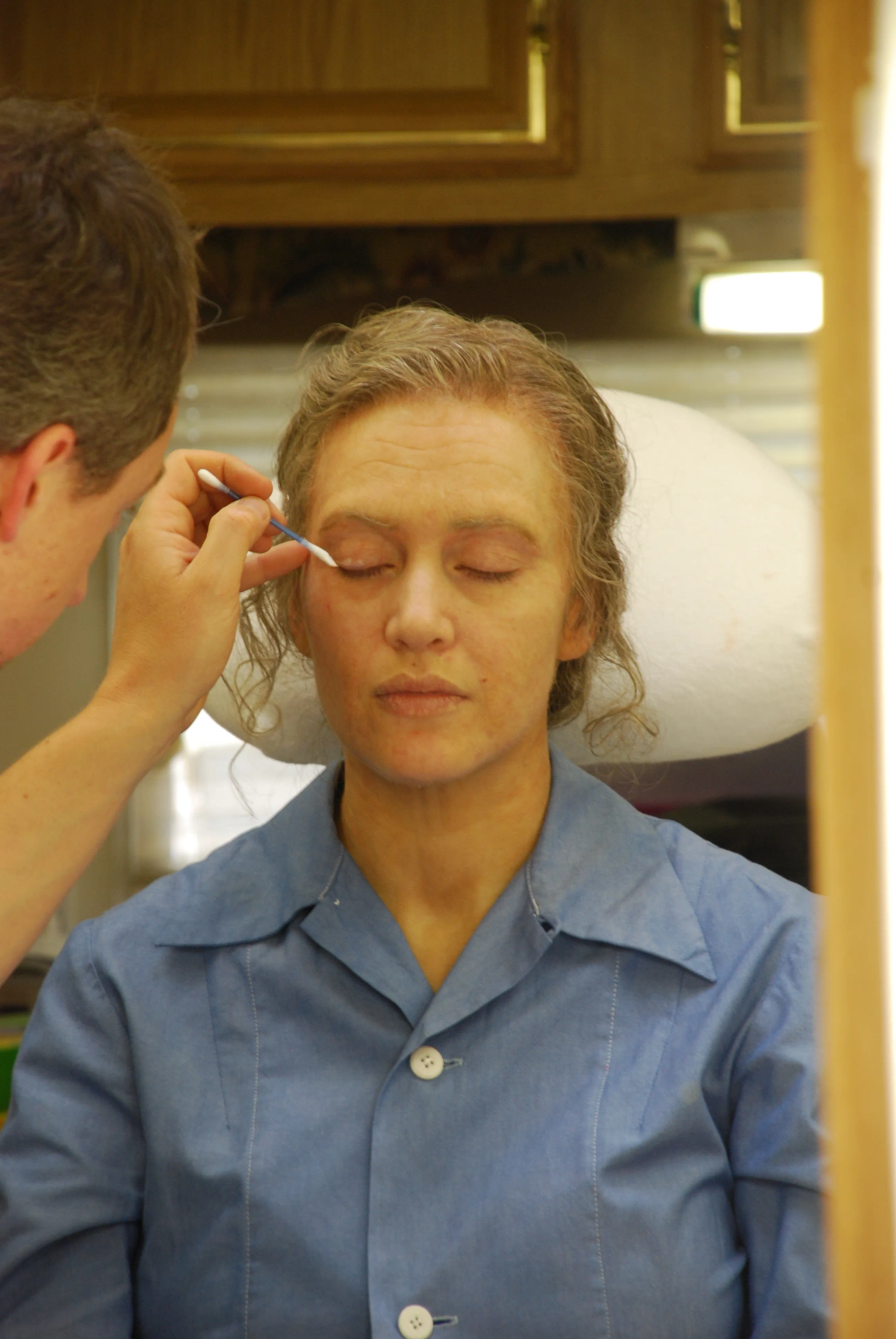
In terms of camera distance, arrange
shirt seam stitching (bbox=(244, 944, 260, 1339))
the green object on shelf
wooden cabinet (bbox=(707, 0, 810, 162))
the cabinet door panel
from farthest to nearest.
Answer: the cabinet door panel < wooden cabinet (bbox=(707, 0, 810, 162)) < the green object on shelf < shirt seam stitching (bbox=(244, 944, 260, 1339))

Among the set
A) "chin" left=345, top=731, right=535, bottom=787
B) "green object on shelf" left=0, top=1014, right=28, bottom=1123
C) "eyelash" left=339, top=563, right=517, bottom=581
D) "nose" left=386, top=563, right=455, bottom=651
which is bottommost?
"green object on shelf" left=0, top=1014, right=28, bottom=1123

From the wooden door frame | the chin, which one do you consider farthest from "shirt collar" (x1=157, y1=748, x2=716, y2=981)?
the wooden door frame

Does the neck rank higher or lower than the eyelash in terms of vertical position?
lower

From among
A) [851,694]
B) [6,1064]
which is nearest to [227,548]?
[851,694]

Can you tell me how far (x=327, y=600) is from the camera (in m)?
1.12

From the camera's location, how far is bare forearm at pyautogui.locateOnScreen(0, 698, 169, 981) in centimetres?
90

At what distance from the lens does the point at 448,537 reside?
1.10 meters

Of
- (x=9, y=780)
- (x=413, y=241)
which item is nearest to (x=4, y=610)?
(x=9, y=780)

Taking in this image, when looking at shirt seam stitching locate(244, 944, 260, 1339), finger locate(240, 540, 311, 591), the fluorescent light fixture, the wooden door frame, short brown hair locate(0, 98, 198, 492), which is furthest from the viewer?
the fluorescent light fixture

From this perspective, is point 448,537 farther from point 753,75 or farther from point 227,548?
point 753,75

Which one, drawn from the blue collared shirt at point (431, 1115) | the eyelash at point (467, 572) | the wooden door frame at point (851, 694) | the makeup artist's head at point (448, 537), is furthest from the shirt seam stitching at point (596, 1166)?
the wooden door frame at point (851, 694)

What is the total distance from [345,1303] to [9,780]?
0.46 m

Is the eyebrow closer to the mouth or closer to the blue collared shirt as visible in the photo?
the mouth

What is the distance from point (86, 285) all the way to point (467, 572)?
0.41 meters
